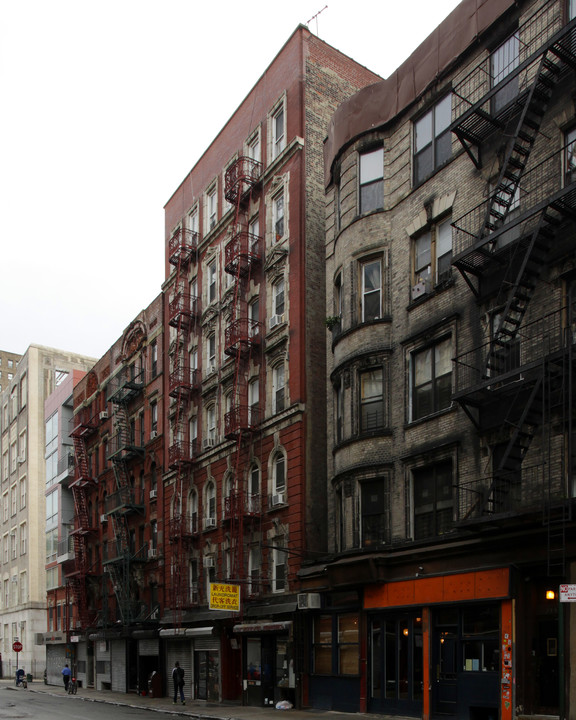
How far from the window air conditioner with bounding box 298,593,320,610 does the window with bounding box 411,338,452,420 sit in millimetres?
7047

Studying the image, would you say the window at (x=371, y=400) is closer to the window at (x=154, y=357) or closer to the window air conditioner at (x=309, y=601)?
the window air conditioner at (x=309, y=601)

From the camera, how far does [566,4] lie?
67.6ft

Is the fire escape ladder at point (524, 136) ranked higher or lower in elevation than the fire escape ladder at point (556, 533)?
higher

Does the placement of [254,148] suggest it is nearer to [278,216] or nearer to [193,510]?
[278,216]

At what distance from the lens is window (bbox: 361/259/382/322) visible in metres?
26.9

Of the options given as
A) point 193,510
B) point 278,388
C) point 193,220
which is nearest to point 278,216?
point 278,388

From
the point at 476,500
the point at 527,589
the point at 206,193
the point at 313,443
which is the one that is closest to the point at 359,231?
the point at 313,443

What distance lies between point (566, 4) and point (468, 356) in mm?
8961

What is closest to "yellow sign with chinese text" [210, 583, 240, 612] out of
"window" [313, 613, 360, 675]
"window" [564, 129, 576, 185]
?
"window" [313, 613, 360, 675]

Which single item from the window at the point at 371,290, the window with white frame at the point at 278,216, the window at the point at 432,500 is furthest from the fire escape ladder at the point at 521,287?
the window with white frame at the point at 278,216

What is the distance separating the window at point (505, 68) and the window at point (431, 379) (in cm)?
662

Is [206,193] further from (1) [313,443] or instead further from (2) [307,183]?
(1) [313,443]

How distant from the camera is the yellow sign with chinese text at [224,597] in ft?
97.5

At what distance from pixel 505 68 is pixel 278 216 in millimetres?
14248
